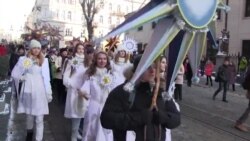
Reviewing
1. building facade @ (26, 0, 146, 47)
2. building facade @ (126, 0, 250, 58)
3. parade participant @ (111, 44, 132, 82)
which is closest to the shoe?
parade participant @ (111, 44, 132, 82)

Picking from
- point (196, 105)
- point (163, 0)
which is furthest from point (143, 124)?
point (196, 105)

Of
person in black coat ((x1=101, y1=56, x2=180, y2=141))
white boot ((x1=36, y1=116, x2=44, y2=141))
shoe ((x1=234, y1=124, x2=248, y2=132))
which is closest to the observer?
person in black coat ((x1=101, y1=56, x2=180, y2=141))

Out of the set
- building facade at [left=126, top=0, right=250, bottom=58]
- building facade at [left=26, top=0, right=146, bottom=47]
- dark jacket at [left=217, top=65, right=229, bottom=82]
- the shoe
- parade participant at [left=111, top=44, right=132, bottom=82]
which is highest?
Answer: building facade at [left=26, top=0, right=146, bottom=47]

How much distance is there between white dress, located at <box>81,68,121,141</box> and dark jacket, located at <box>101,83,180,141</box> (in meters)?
2.52

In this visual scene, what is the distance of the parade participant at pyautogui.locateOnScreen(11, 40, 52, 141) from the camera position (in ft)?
22.8

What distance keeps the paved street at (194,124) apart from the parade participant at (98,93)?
1.75 metres

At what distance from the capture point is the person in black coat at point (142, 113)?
3.22 m

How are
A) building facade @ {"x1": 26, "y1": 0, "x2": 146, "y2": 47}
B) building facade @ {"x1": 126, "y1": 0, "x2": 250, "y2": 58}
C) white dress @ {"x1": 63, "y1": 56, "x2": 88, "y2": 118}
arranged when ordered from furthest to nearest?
1. building facade @ {"x1": 26, "y1": 0, "x2": 146, "y2": 47}
2. building facade @ {"x1": 126, "y1": 0, "x2": 250, "y2": 58}
3. white dress @ {"x1": 63, "y1": 56, "x2": 88, "y2": 118}

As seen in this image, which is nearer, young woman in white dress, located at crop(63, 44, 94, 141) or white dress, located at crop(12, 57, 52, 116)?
white dress, located at crop(12, 57, 52, 116)

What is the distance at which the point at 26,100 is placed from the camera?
7.01 metres

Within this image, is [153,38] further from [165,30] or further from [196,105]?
[196,105]

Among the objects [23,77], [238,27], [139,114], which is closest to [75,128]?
[23,77]

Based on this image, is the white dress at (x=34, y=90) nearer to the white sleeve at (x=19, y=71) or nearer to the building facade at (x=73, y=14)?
the white sleeve at (x=19, y=71)

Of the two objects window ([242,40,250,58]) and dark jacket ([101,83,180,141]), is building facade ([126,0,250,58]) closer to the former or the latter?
window ([242,40,250,58])
